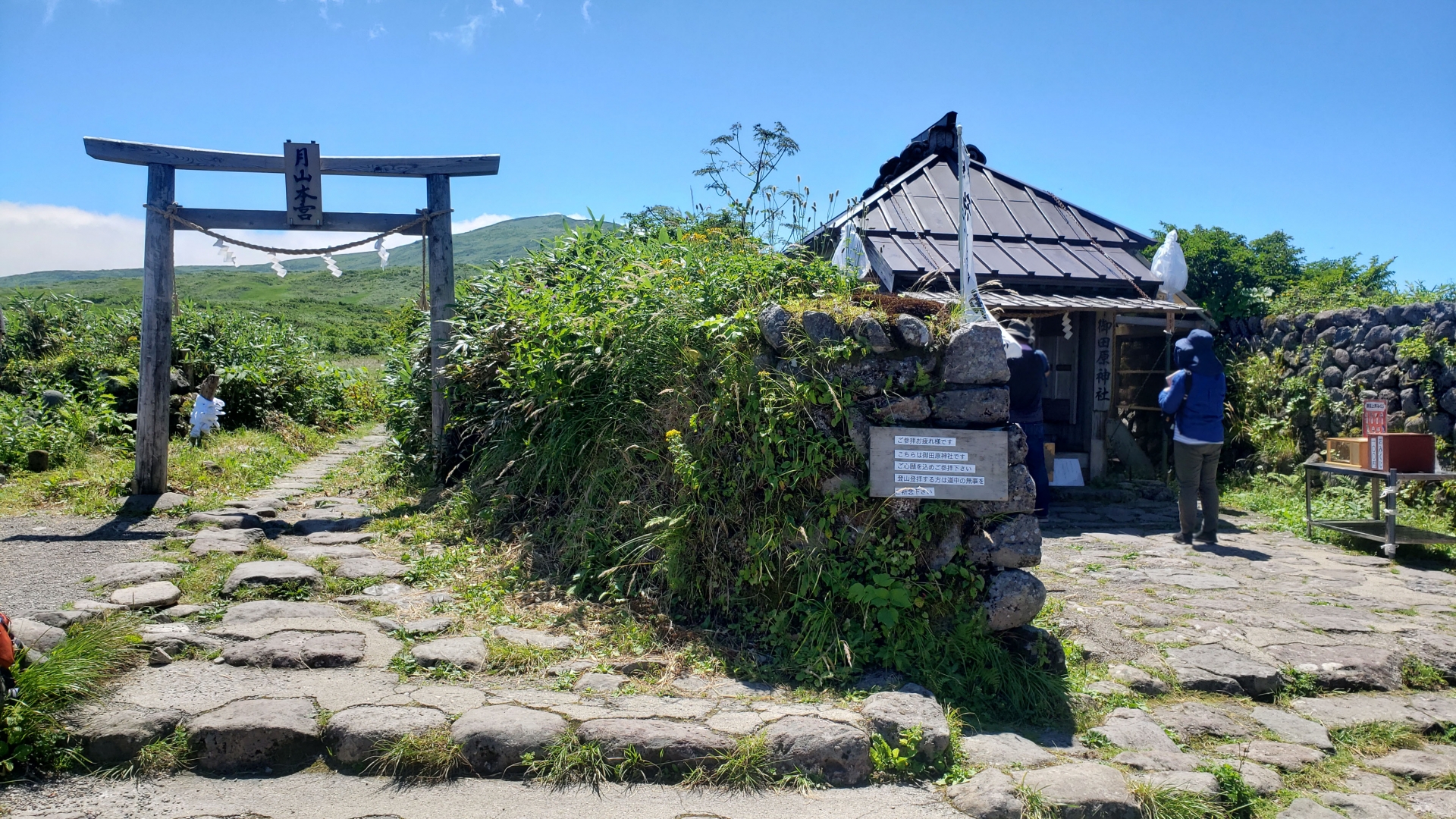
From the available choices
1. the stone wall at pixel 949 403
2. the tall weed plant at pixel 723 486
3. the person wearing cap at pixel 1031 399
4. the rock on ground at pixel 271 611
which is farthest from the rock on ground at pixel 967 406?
the rock on ground at pixel 271 611

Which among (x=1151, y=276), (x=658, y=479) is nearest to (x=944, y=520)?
(x=658, y=479)

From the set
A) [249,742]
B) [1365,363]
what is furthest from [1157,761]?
[1365,363]

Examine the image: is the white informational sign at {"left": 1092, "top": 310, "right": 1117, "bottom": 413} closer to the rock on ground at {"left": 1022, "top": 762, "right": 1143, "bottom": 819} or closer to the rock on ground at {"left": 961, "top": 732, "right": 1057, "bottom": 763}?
the rock on ground at {"left": 961, "top": 732, "right": 1057, "bottom": 763}

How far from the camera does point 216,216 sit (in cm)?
723

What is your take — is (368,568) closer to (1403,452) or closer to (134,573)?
(134,573)

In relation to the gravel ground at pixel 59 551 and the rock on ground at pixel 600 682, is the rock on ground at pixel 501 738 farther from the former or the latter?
the gravel ground at pixel 59 551

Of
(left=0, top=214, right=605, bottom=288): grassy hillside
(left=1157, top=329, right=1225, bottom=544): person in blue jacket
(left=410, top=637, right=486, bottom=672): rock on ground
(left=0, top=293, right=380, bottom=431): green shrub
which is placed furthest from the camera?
(left=0, top=214, right=605, bottom=288): grassy hillside

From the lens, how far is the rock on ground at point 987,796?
2.89 meters

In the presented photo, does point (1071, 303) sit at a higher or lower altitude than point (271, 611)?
higher

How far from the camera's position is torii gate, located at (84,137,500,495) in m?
7.06

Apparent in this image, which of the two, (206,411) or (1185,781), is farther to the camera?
(206,411)

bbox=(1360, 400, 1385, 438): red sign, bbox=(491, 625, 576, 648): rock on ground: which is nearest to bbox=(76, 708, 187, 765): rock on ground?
bbox=(491, 625, 576, 648): rock on ground

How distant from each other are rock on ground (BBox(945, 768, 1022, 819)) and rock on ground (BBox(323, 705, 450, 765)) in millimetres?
1968

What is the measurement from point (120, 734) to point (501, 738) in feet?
4.60
